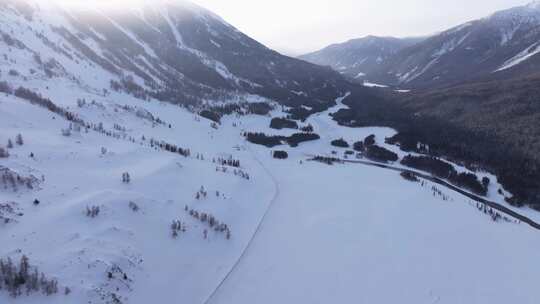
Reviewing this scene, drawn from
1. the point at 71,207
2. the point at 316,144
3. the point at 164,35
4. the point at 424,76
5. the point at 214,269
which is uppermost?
the point at 424,76

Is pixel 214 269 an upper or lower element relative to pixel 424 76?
lower

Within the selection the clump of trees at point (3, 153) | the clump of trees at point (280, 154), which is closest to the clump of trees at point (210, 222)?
the clump of trees at point (3, 153)

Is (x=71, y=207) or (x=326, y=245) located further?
(x=326, y=245)

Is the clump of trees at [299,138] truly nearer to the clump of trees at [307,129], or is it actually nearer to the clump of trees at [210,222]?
the clump of trees at [307,129]

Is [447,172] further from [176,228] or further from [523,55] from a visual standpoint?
[523,55]

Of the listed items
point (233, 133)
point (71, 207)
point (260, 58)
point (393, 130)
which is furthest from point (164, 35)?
point (71, 207)

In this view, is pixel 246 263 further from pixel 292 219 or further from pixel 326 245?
pixel 292 219

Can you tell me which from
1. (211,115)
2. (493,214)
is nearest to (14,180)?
(493,214)
